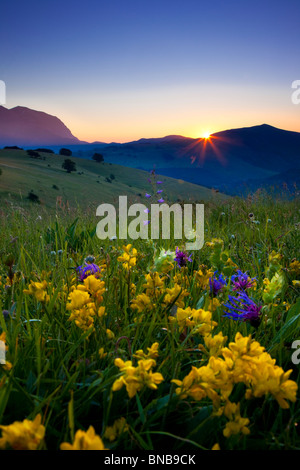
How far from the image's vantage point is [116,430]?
874mm

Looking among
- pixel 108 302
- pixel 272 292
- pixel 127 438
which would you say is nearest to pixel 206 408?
pixel 127 438

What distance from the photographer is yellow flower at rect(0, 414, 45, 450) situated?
594 millimetres

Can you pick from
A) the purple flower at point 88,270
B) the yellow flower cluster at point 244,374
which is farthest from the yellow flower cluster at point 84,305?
the yellow flower cluster at point 244,374

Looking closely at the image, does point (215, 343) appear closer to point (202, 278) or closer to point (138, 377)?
point (138, 377)

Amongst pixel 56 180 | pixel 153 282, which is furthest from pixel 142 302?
pixel 56 180

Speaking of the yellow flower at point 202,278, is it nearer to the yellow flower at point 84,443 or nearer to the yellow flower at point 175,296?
the yellow flower at point 175,296

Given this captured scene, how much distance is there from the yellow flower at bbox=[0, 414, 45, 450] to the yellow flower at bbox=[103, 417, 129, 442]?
0.94ft

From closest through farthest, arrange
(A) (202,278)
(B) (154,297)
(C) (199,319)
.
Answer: (C) (199,319) → (B) (154,297) → (A) (202,278)

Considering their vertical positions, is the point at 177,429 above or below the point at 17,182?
below

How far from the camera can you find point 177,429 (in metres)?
0.97

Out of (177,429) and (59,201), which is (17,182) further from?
(177,429)

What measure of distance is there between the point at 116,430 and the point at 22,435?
0.35 metres

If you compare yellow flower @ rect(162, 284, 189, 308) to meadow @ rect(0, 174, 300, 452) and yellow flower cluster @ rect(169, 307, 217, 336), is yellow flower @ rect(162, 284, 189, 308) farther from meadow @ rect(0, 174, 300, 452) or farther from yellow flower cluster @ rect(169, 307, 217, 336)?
yellow flower cluster @ rect(169, 307, 217, 336)
